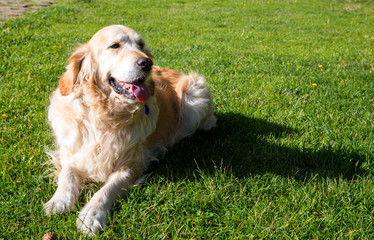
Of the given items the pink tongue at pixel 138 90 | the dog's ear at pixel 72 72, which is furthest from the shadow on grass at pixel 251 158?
the dog's ear at pixel 72 72

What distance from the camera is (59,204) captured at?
210cm

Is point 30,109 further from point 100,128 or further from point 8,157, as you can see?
point 100,128

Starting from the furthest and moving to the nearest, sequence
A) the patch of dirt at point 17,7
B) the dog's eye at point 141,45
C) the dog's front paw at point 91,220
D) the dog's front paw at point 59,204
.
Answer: the patch of dirt at point 17,7
the dog's eye at point 141,45
the dog's front paw at point 59,204
the dog's front paw at point 91,220

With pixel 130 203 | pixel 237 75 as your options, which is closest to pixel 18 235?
pixel 130 203

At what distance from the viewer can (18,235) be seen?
1.87 meters

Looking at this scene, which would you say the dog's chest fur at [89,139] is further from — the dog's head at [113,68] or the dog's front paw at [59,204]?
the dog's front paw at [59,204]

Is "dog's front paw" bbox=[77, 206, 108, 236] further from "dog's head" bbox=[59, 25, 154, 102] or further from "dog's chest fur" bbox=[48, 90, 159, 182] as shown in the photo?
"dog's head" bbox=[59, 25, 154, 102]

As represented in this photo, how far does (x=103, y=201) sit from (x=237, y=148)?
1451mm

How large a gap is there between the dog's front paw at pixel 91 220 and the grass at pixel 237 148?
0.05 meters

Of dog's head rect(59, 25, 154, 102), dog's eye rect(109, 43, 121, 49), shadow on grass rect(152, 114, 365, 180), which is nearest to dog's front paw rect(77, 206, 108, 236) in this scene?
shadow on grass rect(152, 114, 365, 180)

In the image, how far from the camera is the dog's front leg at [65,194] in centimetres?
208

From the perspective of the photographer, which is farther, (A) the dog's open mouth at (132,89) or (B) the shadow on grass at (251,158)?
(B) the shadow on grass at (251,158)

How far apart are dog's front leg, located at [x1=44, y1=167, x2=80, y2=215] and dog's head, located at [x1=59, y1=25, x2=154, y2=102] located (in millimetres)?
653

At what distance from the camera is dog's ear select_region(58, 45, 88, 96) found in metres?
2.54
